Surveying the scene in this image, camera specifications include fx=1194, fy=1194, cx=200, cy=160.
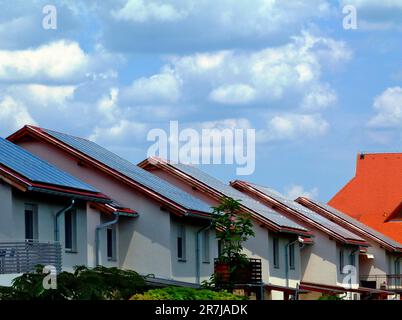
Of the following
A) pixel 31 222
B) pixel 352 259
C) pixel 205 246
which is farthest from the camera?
pixel 352 259

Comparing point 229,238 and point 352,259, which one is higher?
point 352,259

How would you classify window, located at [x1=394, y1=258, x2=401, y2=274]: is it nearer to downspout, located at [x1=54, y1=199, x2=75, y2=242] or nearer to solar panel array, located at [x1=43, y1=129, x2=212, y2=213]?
solar panel array, located at [x1=43, y1=129, x2=212, y2=213]

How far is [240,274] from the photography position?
4525 cm

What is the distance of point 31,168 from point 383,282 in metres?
47.1

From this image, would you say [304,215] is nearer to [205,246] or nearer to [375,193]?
[205,246]

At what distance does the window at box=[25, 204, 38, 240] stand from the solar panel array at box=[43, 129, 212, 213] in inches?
387

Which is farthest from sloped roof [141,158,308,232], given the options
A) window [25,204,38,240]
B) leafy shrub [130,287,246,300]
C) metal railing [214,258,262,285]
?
leafy shrub [130,287,246,300]

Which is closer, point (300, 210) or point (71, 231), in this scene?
point (71, 231)

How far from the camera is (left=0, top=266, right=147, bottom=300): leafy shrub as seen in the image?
26.2 metres

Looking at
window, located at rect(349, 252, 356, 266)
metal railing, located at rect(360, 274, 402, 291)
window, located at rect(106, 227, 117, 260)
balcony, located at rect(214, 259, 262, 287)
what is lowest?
balcony, located at rect(214, 259, 262, 287)

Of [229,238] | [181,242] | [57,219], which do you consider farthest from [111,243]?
[57,219]

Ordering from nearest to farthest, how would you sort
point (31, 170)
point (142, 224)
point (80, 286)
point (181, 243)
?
point (80, 286), point (31, 170), point (142, 224), point (181, 243)

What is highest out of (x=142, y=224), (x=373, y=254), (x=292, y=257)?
(x=373, y=254)
